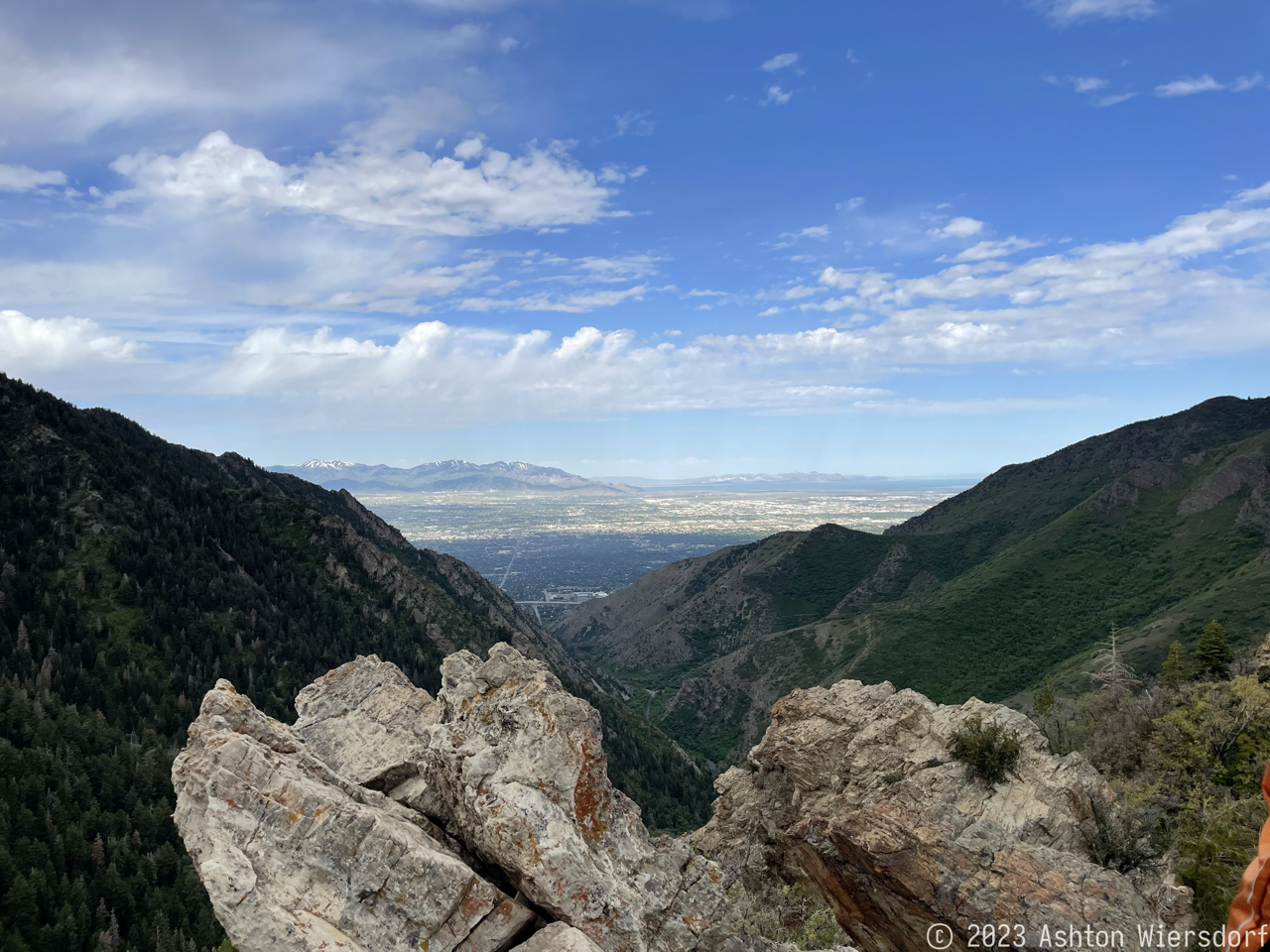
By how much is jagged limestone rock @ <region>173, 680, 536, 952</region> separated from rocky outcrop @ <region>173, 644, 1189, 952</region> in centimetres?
4

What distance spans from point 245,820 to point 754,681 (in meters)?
150

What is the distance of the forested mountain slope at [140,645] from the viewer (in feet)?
232

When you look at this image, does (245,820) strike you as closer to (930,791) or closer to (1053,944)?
(1053,944)

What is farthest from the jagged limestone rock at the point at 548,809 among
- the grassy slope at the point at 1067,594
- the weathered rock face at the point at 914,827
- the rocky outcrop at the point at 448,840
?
the grassy slope at the point at 1067,594

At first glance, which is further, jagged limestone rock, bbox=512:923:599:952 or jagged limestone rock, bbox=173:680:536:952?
jagged limestone rock, bbox=512:923:599:952

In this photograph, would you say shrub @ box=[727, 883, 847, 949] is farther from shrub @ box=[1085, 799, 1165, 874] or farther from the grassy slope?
the grassy slope

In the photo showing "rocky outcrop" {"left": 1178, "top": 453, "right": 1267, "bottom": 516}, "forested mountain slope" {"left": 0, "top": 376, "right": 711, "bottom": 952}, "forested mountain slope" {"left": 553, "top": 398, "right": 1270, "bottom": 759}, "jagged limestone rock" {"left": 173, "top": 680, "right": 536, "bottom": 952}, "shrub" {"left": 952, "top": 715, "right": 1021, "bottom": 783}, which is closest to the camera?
"jagged limestone rock" {"left": 173, "top": 680, "right": 536, "bottom": 952}

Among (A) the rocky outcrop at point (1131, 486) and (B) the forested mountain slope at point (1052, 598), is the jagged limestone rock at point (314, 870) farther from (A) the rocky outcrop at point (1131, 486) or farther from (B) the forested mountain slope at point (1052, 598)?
(A) the rocky outcrop at point (1131, 486)

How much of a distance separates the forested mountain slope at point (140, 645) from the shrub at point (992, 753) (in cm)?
7923

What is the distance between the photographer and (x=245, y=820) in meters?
13.8

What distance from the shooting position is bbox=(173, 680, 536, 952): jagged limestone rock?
12414 mm

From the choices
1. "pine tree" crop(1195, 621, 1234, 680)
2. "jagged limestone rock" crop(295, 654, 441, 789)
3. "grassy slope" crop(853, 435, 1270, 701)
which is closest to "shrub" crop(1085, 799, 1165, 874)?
"jagged limestone rock" crop(295, 654, 441, 789)

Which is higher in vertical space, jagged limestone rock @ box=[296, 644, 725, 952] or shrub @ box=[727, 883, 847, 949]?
jagged limestone rock @ box=[296, 644, 725, 952]

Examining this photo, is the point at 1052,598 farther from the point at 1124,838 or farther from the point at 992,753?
the point at 1124,838
